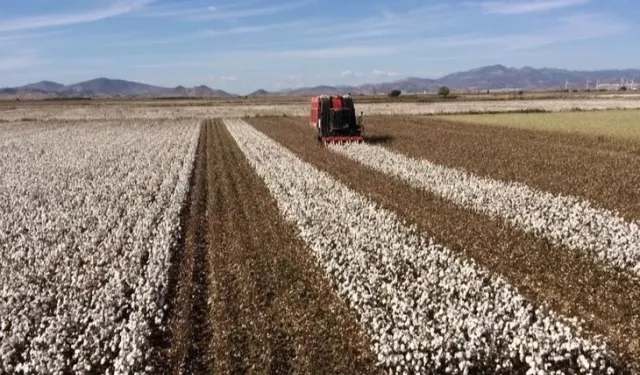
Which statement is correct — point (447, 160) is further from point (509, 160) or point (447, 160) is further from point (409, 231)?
point (409, 231)

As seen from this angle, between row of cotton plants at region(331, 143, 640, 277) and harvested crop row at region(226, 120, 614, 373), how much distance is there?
2736mm

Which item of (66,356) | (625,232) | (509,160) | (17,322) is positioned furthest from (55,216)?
(509,160)

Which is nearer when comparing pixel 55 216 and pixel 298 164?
pixel 55 216

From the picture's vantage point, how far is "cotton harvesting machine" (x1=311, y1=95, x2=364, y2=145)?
1352 inches

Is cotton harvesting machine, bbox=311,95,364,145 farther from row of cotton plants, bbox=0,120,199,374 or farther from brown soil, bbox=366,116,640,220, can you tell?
row of cotton plants, bbox=0,120,199,374

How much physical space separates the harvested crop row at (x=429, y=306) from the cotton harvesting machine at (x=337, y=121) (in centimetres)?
1807

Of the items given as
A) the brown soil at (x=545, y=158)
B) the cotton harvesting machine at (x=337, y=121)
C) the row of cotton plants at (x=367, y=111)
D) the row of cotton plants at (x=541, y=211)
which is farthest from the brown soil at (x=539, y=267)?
the row of cotton plants at (x=367, y=111)

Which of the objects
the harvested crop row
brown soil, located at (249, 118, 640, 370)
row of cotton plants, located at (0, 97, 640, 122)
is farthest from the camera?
row of cotton plants, located at (0, 97, 640, 122)

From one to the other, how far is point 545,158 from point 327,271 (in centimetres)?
1773

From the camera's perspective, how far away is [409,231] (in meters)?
14.5

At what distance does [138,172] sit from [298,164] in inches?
263

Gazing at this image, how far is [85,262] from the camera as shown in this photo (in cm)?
1300

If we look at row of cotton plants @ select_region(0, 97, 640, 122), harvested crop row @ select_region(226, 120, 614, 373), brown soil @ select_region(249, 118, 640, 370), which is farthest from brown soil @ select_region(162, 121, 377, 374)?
row of cotton plants @ select_region(0, 97, 640, 122)

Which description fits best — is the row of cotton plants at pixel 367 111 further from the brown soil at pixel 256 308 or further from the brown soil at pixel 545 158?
the brown soil at pixel 256 308
